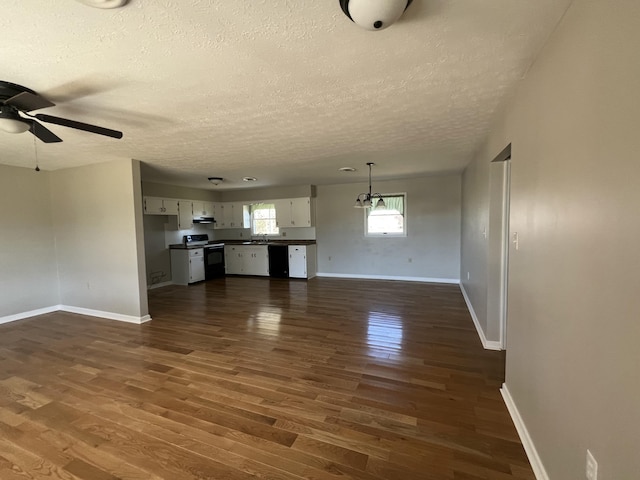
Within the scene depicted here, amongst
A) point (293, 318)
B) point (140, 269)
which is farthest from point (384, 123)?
point (140, 269)

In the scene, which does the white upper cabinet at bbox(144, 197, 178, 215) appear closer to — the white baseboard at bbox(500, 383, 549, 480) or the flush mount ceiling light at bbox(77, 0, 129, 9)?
the flush mount ceiling light at bbox(77, 0, 129, 9)

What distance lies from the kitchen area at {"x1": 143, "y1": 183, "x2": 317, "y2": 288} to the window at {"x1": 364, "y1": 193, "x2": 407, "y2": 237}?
4.81 ft

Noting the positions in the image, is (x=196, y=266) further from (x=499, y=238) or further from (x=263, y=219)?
(x=499, y=238)

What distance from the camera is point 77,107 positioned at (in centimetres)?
218

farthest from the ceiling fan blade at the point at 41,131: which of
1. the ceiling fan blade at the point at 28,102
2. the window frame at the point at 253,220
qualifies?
the window frame at the point at 253,220

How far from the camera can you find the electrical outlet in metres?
1.04

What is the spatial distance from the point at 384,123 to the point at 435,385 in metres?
2.40

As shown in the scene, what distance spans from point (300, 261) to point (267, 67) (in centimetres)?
A: 552

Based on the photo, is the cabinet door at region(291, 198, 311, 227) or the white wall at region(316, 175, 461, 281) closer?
the white wall at region(316, 175, 461, 281)

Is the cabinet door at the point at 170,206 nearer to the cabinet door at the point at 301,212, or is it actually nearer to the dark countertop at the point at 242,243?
the dark countertop at the point at 242,243

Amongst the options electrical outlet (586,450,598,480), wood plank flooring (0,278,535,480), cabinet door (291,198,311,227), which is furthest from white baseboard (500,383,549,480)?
cabinet door (291,198,311,227)

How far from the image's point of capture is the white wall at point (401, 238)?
623 cm

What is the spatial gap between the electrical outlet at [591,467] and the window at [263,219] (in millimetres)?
7089

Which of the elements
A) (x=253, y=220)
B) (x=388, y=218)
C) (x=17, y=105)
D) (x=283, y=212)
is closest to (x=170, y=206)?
(x=253, y=220)
